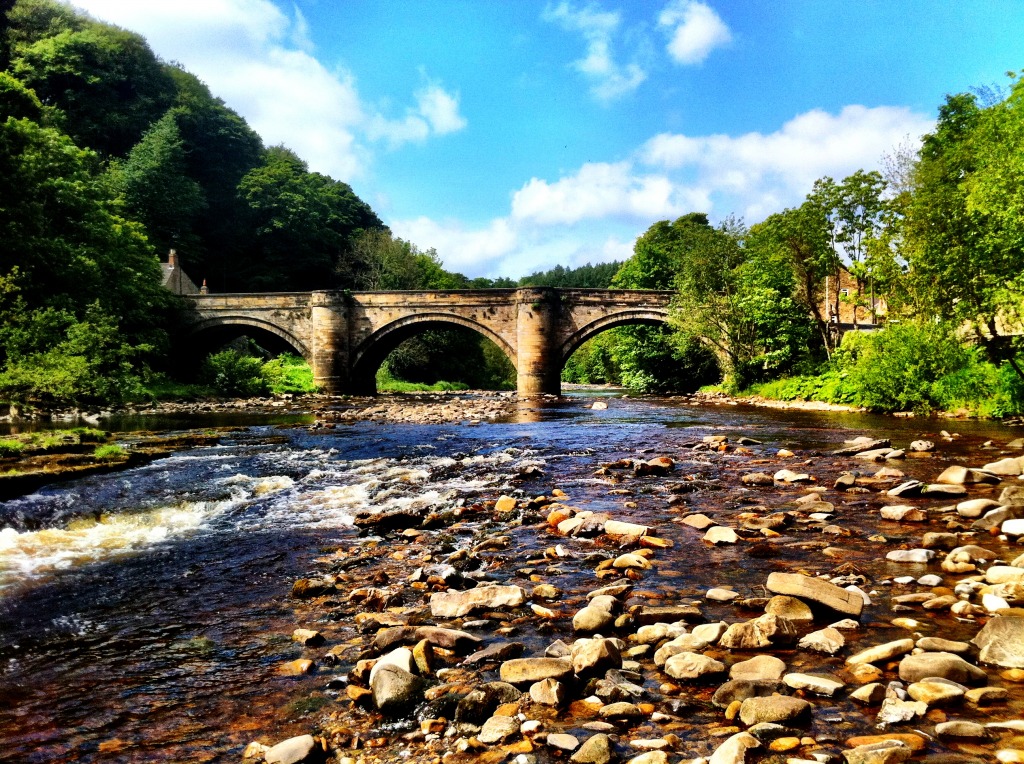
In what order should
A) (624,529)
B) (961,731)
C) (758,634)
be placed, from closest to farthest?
(961,731)
(758,634)
(624,529)

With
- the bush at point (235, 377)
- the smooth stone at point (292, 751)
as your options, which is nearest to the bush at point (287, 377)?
the bush at point (235, 377)

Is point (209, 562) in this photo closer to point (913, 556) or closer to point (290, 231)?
point (913, 556)

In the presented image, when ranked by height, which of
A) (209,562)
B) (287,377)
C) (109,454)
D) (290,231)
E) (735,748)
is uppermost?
(290,231)

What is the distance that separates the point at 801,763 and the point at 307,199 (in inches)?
3123

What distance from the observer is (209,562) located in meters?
7.09

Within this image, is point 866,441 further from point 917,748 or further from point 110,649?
point 110,649

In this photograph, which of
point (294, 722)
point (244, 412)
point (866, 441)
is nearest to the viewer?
point (294, 722)

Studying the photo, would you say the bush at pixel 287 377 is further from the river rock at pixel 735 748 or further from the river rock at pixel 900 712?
the river rock at pixel 900 712

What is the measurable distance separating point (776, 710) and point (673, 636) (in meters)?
1.16

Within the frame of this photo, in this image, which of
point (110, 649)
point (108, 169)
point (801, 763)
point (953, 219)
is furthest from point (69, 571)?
point (108, 169)

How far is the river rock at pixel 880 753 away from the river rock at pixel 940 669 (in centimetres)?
83

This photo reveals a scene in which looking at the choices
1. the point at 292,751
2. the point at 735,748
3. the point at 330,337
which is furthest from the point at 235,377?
the point at 735,748

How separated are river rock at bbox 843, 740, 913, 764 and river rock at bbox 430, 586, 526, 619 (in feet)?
9.23

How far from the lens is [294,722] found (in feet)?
12.1
